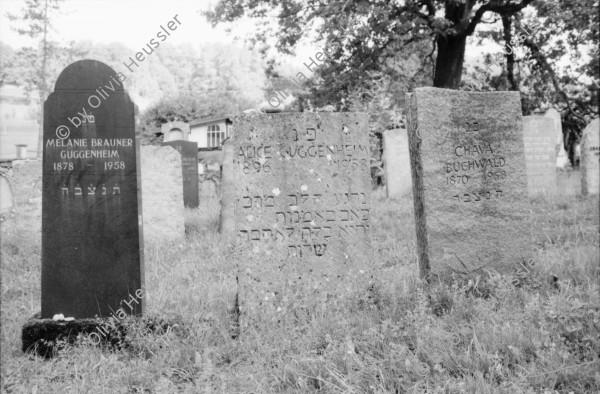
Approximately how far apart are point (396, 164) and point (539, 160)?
3.27 m

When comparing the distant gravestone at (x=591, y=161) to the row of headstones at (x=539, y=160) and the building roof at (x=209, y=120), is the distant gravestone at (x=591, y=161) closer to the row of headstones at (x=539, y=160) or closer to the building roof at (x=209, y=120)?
the row of headstones at (x=539, y=160)

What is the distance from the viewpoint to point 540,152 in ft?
34.1

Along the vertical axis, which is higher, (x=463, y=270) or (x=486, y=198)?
(x=486, y=198)

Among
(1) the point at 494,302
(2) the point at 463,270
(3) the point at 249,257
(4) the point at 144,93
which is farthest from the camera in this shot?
(4) the point at 144,93

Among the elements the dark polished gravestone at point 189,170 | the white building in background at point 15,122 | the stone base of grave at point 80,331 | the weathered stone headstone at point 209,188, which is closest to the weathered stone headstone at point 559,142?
the weathered stone headstone at point 209,188

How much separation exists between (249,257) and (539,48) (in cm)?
1290

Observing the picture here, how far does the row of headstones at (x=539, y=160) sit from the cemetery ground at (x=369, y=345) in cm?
581

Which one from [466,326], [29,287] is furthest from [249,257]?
[29,287]

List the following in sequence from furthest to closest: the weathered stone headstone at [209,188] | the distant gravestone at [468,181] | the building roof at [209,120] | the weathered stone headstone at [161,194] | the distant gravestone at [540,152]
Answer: the building roof at [209,120], the weathered stone headstone at [209,188], the distant gravestone at [540,152], the weathered stone headstone at [161,194], the distant gravestone at [468,181]

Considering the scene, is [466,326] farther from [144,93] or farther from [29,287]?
[144,93]

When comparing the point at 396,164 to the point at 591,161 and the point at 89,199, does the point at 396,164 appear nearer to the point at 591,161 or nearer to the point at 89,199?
the point at 591,161

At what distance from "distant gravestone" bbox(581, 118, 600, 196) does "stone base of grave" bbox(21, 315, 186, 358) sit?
9264 millimetres

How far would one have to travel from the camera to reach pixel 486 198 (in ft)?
13.9

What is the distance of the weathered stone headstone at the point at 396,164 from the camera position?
11.6 meters
